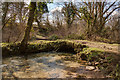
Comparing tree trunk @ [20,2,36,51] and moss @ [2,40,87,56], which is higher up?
tree trunk @ [20,2,36,51]

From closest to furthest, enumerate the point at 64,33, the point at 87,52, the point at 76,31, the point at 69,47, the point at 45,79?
the point at 45,79 → the point at 87,52 → the point at 69,47 → the point at 76,31 → the point at 64,33

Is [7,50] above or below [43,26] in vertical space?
below

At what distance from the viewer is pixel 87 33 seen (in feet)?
32.4

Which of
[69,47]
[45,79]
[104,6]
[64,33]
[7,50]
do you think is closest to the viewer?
[45,79]

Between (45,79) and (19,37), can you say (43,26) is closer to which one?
(19,37)

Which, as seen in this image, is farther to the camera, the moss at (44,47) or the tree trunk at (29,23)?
the tree trunk at (29,23)

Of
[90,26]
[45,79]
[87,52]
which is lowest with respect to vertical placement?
[45,79]

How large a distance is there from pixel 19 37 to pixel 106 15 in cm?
844

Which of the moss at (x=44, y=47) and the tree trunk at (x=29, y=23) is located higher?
the tree trunk at (x=29, y=23)

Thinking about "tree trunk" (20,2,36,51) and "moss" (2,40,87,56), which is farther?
"tree trunk" (20,2,36,51)

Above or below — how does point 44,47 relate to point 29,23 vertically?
below

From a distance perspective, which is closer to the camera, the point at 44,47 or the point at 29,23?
the point at 29,23

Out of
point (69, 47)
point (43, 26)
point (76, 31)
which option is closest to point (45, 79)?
point (69, 47)

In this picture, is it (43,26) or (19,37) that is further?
(43,26)
